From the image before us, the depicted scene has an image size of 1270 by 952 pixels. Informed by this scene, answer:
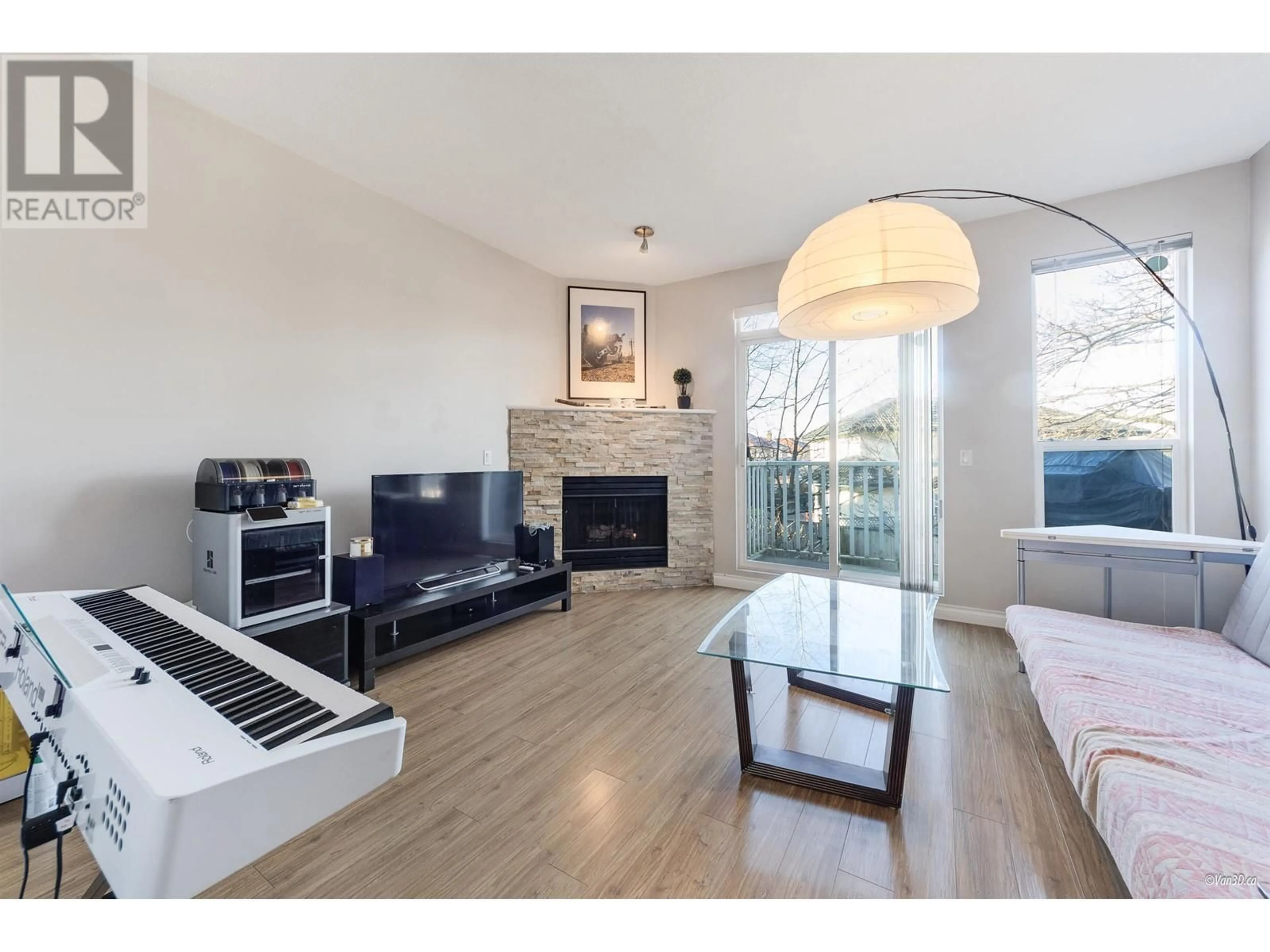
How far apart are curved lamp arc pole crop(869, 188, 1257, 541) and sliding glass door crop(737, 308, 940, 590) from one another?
0.84 m

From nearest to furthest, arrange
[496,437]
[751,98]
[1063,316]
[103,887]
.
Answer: [103,887] < [751,98] < [1063,316] < [496,437]

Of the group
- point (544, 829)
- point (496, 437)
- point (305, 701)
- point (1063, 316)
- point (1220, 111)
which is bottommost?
point (544, 829)

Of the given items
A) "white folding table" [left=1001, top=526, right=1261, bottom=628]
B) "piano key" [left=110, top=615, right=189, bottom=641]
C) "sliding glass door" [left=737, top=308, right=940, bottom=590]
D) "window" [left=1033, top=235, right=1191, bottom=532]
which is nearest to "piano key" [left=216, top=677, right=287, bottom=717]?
"piano key" [left=110, top=615, right=189, bottom=641]

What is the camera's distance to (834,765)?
173 cm

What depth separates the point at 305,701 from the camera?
0.84 metres

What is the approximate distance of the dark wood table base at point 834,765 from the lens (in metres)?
1.56

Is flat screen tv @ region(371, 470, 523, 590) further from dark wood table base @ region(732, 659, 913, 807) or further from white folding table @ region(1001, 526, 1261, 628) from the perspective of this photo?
white folding table @ region(1001, 526, 1261, 628)

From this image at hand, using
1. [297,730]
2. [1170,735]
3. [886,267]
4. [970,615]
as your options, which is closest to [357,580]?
[297,730]

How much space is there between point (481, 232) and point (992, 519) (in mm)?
3961

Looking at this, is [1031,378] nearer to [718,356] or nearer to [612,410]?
[718,356]

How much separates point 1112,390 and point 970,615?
161cm

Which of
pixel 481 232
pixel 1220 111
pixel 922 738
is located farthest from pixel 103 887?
pixel 1220 111

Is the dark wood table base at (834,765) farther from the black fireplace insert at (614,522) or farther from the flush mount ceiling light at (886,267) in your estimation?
the black fireplace insert at (614,522)
